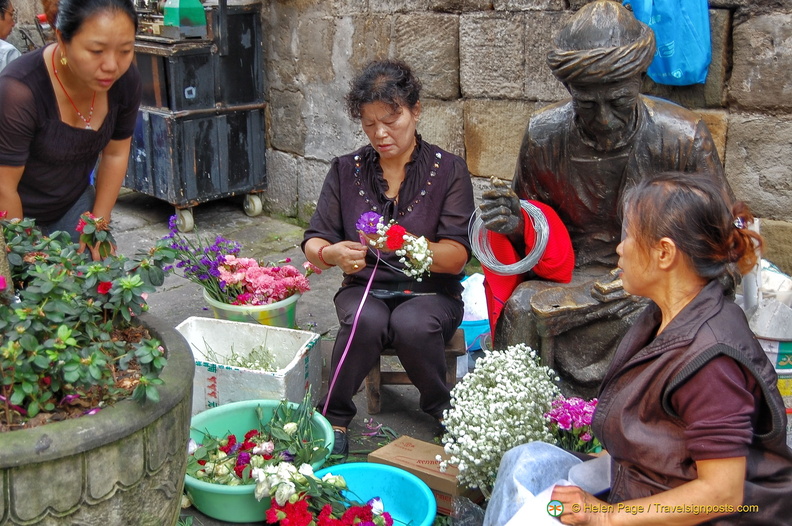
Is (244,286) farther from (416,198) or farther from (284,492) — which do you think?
(284,492)

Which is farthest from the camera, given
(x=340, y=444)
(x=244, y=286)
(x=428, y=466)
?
(x=244, y=286)

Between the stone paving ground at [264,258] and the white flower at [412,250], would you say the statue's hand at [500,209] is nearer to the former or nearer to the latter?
the white flower at [412,250]

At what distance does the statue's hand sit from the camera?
122 inches

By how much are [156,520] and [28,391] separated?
0.47 m

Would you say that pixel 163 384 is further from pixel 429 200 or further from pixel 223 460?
pixel 429 200

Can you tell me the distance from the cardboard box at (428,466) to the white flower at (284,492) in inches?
19.4

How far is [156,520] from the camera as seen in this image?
220 centimetres

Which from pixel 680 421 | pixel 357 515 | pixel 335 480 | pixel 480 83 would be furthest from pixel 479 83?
pixel 680 421

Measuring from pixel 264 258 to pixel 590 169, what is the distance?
10.2 ft

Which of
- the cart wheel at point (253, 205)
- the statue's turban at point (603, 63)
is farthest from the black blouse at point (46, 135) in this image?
the cart wheel at point (253, 205)

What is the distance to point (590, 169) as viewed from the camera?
3291 millimetres

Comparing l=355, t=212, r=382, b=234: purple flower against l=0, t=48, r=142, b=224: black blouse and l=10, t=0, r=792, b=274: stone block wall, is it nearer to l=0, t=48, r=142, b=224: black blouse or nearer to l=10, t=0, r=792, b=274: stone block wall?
l=0, t=48, r=142, b=224: black blouse

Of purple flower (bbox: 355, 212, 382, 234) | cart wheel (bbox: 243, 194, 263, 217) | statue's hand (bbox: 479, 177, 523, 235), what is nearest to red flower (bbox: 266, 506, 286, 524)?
purple flower (bbox: 355, 212, 382, 234)

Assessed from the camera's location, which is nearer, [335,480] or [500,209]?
[335,480]
